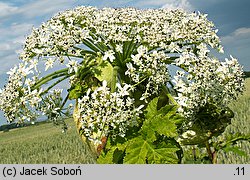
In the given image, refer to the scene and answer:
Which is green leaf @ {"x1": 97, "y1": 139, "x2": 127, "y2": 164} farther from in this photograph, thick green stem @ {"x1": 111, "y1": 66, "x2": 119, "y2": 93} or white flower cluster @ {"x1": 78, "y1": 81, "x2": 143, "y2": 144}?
thick green stem @ {"x1": 111, "y1": 66, "x2": 119, "y2": 93}

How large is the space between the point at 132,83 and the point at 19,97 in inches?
19.3

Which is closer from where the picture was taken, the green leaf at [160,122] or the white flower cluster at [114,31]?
the green leaf at [160,122]

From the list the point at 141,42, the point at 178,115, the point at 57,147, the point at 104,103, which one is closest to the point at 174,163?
the point at 178,115

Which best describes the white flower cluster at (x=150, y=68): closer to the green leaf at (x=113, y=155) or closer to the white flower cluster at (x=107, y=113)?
the white flower cluster at (x=107, y=113)

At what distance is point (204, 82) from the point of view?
1.62 metres

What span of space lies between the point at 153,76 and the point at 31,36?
0.65 meters

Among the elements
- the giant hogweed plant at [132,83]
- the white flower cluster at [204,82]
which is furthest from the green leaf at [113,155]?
the white flower cluster at [204,82]

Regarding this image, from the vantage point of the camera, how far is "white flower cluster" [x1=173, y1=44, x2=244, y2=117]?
1.62m

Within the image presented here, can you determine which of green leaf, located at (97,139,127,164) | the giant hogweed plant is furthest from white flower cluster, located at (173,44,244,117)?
green leaf, located at (97,139,127,164)

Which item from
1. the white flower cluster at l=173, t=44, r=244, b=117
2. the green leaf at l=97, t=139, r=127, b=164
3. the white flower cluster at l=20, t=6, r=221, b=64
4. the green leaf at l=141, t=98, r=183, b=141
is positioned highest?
the white flower cluster at l=20, t=6, r=221, b=64

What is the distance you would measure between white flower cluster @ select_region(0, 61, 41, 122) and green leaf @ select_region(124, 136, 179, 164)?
46cm

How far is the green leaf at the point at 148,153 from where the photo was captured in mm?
1537

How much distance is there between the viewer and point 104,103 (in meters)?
1.56

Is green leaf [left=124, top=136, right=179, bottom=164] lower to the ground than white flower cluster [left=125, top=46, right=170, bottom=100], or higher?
lower
